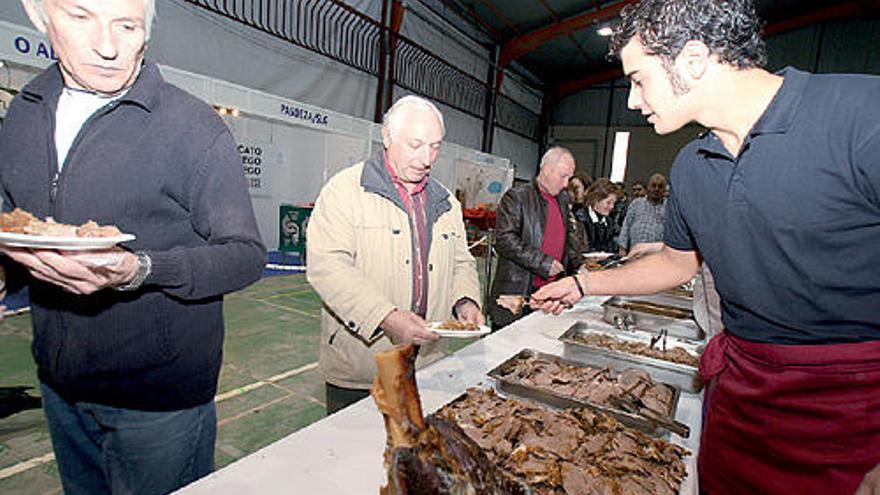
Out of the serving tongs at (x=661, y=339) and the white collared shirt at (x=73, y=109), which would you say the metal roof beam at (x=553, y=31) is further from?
the white collared shirt at (x=73, y=109)

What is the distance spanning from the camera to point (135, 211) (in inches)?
49.6

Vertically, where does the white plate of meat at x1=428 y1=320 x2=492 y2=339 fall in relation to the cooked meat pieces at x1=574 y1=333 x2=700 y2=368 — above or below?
above

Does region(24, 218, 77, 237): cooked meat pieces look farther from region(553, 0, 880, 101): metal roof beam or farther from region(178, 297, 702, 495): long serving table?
region(553, 0, 880, 101): metal roof beam

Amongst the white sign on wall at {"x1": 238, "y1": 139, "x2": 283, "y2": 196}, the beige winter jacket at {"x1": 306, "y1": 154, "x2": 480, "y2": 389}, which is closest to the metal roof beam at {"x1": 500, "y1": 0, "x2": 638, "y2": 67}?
the white sign on wall at {"x1": 238, "y1": 139, "x2": 283, "y2": 196}

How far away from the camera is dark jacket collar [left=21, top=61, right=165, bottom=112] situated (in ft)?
4.12

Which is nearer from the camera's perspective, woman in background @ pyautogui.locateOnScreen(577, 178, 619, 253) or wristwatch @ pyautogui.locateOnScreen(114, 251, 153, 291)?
wristwatch @ pyautogui.locateOnScreen(114, 251, 153, 291)

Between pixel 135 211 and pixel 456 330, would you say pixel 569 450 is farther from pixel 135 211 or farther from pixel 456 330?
pixel 135 211

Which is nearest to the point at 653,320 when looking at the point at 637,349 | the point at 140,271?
the point at 637,349

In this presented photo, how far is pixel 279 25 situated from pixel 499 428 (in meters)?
9.45

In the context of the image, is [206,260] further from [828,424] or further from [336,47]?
[336,47]

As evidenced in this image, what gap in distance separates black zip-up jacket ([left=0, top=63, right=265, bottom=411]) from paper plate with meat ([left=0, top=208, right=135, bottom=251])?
20cm

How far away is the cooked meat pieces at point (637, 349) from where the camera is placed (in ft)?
7.04

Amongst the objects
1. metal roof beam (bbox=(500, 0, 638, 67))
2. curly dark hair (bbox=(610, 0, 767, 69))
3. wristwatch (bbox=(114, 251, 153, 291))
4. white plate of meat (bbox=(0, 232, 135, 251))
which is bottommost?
wristwatch (bbox=(114, 251, 153, 291))

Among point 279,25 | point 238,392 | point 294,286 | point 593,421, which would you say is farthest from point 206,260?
point 279,25
